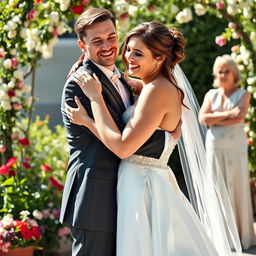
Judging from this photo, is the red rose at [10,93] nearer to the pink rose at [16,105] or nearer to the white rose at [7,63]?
the pink rose at [16,105]

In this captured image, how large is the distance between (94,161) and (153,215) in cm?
39

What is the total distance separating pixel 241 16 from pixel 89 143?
10.8ft

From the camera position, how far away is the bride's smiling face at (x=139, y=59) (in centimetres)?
350

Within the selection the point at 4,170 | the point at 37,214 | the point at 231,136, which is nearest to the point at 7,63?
the point at 4,170

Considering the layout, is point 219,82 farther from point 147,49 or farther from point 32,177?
point 147,49

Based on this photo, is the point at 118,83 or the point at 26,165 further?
the point at 26,165

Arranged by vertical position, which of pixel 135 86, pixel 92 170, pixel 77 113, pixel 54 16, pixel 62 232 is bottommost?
pixel 62 232

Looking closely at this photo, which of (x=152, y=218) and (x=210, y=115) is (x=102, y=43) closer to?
(x=152, y=218)

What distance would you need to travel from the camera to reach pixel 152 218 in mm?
3549

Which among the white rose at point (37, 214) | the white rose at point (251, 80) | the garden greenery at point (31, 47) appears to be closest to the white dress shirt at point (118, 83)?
the garden greenery at point (31, 47)

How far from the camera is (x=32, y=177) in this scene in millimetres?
6164

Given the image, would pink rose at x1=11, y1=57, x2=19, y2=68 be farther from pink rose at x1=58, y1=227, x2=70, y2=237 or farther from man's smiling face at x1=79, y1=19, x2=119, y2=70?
man's smiling face at x1=79, y1=19, x2=119, y2=70

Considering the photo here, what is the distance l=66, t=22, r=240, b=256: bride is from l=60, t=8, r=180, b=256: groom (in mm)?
50

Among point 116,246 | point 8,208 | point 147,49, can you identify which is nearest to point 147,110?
point 147,49
